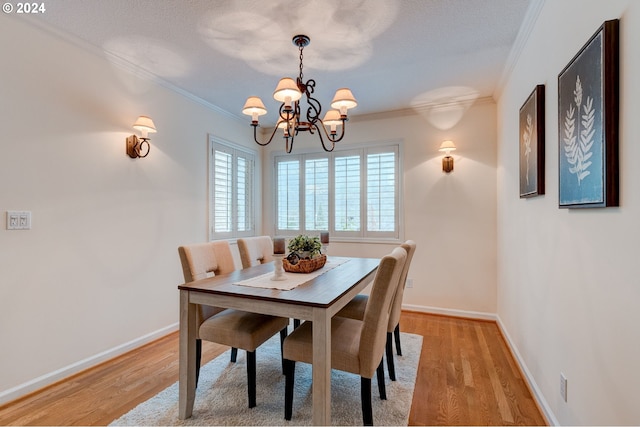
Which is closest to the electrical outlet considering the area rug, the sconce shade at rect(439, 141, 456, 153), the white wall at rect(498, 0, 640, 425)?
the white wall at rect(498, 0, 640, 425)

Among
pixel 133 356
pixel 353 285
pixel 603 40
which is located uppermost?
pixel 603 40

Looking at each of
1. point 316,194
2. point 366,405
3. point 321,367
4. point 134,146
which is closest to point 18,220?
point 134,146

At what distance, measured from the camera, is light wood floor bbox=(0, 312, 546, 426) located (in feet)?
6.01

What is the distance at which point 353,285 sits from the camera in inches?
73.3

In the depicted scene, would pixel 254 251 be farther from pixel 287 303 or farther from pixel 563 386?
pixel 563 386

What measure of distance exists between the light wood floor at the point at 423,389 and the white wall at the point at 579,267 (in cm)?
22

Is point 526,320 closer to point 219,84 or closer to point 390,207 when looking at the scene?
point 390,207

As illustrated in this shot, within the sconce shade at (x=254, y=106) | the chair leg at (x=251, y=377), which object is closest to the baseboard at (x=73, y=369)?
the chair leg at (x=251, y=377)

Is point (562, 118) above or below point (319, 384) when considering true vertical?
above

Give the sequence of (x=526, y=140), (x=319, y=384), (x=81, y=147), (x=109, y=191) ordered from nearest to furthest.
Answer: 1. (x=319, y=384)
2. (x=526, y=140)
3. (x=81, y=147)
4. (x=109, y=191)

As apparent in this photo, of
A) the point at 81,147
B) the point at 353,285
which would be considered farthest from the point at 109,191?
the point at 353,285

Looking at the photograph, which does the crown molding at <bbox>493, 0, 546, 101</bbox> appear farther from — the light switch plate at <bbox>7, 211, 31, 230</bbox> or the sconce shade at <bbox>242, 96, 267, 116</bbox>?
the light switch plate at <bbox>7, 211, 31, 230</bbox>

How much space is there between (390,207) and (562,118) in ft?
7.97

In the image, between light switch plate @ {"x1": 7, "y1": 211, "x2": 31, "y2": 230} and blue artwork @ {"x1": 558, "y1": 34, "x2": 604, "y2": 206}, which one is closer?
blue artwork @ {"x1": 558, "y1": 34, "x2": 604, "y2": 206}
